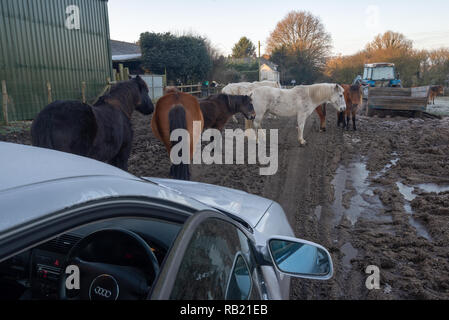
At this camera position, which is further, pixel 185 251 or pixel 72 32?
pixel 72 32

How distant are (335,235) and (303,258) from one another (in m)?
2.38

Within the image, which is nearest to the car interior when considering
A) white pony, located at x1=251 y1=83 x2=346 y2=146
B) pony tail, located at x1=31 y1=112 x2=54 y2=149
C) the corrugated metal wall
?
pony tail, located at x1=31 y1=112 x2=54 y2=149

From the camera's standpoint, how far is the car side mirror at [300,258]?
1.57m

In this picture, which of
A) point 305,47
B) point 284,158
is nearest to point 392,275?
point 284,158

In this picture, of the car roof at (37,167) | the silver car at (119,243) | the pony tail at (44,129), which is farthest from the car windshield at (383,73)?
the car roof at (37,167)

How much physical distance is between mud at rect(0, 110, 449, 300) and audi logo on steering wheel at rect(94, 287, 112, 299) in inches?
72.5

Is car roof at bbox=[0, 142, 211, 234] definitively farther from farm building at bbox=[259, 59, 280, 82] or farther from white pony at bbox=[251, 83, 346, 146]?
farm building at bbox=[259, 59, 280, 82]

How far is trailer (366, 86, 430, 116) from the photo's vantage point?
13.6 m

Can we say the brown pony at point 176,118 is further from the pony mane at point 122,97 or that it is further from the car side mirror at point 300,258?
the car side mirror at point 300,258

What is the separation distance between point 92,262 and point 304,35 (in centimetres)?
5556

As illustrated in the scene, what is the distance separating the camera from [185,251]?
103 cm

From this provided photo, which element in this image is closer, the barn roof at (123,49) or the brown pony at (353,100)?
the brown pony at (353,100)
